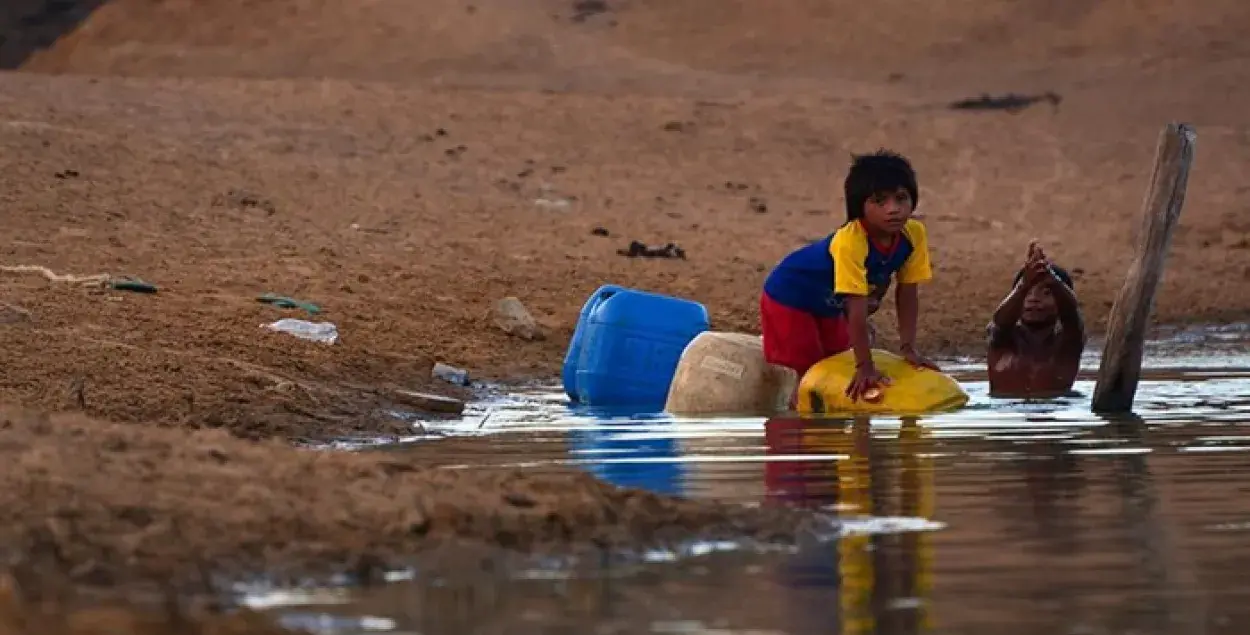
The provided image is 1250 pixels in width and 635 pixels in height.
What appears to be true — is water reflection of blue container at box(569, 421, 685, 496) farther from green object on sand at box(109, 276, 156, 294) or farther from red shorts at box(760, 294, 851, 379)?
green object on sand at box(109, 276, 156, 294)

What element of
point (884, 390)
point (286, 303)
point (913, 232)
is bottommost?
point (286, 303)

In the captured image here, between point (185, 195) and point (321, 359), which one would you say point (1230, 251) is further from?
point (321, 359)

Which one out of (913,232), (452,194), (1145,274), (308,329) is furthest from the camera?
(452,194)

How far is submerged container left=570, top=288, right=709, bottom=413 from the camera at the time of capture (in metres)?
11.4

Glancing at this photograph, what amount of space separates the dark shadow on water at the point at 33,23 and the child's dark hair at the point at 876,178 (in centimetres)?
2174

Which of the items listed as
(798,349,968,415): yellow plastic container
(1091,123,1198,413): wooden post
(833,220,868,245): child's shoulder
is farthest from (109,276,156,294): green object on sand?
(1091,123,1198,413): wooden post

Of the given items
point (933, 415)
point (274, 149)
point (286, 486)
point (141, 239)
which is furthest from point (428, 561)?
point (274, 149)

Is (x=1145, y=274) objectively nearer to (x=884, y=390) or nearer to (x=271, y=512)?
(x=884, y=390)

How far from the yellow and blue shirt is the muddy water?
72 cm

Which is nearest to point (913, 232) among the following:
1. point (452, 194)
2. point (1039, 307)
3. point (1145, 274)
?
point (1145, 274)

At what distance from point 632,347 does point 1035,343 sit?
1755 mm

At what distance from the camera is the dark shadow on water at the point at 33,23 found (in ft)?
100

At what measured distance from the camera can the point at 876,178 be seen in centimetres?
989

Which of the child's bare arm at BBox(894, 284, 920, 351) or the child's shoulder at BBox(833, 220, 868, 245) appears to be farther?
the child's bare arm at BBox(894, 284, 920, 351)
